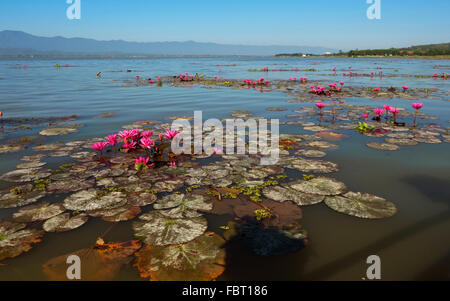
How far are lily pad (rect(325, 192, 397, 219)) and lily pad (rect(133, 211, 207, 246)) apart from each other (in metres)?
2.05

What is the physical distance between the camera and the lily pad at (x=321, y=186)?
4242 millimetres

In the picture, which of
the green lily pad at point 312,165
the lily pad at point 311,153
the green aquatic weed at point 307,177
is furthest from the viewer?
the lily pad at point 311,153

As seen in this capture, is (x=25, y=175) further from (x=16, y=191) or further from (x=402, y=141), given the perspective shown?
(x=402, y=141)

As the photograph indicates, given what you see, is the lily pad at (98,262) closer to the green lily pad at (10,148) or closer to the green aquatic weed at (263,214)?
the green aquatic weed at (263,214)

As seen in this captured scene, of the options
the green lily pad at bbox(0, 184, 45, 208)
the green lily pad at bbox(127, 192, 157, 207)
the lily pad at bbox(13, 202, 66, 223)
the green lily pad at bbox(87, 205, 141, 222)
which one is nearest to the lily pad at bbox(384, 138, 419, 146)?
the green lily pad at bbox(127, 192, 157, 207)

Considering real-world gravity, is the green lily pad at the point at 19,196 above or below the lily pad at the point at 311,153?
below

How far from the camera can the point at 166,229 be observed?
333 cm

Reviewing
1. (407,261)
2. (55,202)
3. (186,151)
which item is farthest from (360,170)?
(55,202)

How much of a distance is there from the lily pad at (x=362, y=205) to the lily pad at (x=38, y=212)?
4.11 meters

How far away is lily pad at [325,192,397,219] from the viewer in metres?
3.62

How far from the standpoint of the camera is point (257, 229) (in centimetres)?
335

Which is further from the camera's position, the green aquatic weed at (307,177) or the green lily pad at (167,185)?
the green aquatic weed at (307,177)

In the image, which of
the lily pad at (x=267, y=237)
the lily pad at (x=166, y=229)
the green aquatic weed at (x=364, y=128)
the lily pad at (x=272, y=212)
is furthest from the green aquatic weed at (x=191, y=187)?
the green aquatic weed at (x=364, y=128)

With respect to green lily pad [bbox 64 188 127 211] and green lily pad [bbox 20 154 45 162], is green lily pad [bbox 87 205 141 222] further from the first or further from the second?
green lily pad [bbox 20 154 45 162]
